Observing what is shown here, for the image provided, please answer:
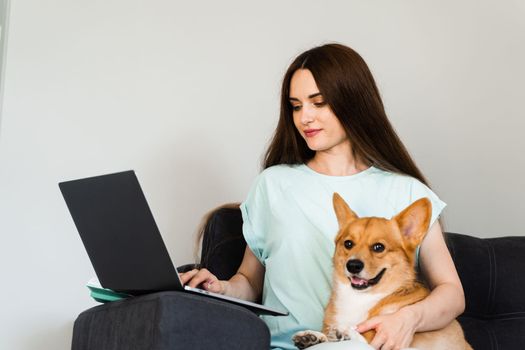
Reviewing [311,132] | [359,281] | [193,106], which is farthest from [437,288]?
[193,106]

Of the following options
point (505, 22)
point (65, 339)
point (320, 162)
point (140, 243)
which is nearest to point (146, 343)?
point (140, 243)

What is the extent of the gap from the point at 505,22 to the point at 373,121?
3.92 feet

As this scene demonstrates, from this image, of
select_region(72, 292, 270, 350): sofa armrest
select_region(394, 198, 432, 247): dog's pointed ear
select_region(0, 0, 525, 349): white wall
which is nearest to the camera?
select_region(72, 292, 270, 350): sofa armrest

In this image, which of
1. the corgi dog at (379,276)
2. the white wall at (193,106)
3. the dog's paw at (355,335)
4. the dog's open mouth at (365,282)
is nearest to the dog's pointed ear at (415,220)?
the corgi dog at (379,276)

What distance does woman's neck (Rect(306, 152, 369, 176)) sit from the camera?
1736 mm

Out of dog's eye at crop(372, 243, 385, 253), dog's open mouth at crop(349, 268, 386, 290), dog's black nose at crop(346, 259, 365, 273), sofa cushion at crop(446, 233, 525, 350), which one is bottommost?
sofa cushion at crop(446, 233, 525, 350)

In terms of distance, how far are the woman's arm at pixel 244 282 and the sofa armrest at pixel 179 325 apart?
0.26 m

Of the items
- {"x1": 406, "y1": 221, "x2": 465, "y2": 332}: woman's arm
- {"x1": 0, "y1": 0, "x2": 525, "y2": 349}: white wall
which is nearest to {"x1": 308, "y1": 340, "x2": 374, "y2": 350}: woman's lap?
{"x1": 406, "y1": 221, "x2": 465, "y2": 332}: woman's arm

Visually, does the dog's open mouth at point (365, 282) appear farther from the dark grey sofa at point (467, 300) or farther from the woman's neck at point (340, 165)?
the woman's neck at point (340, 165)

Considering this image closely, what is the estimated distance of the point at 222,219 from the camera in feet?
6.36

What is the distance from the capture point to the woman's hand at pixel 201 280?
1.53 m

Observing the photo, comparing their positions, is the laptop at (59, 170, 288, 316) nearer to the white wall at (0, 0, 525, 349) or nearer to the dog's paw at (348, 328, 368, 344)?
the dog's paw at (348, 328, 368, 344)

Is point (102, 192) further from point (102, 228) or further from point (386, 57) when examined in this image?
point (386, 57)

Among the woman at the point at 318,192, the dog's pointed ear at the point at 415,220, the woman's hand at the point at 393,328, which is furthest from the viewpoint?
the woman at the point at 318,192
